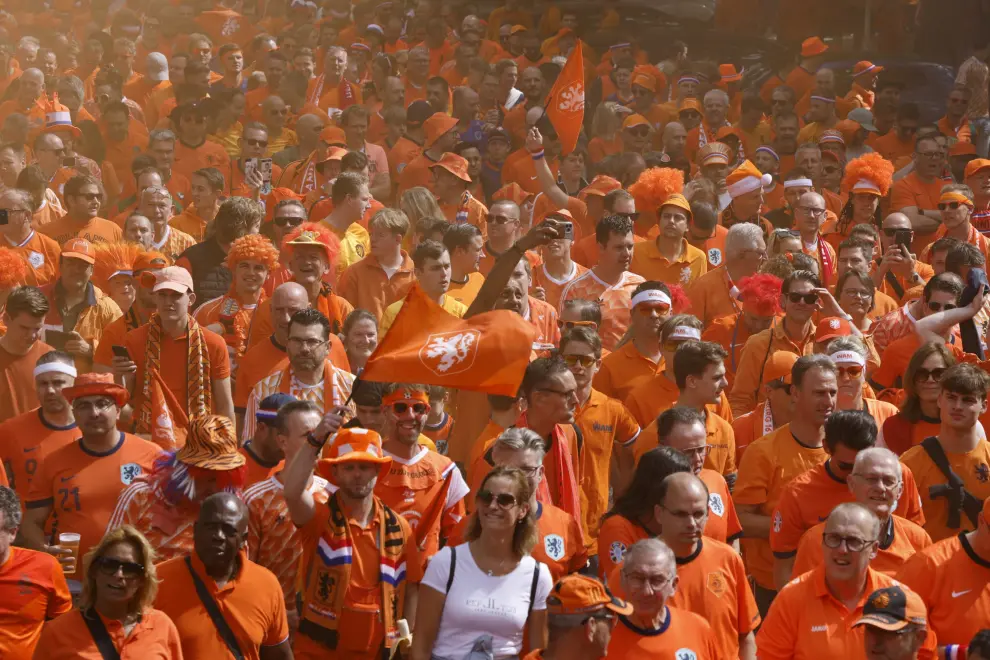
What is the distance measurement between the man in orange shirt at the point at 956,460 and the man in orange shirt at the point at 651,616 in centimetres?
212

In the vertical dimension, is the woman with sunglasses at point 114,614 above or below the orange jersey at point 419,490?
above

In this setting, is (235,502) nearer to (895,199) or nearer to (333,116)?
(895,199)

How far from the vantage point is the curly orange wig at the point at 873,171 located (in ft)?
42.7

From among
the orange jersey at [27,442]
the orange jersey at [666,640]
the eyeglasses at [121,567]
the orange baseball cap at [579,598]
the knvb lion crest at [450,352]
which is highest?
the knvb lion crest at [450,352]

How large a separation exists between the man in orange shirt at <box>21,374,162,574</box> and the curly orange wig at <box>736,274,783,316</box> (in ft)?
13.1

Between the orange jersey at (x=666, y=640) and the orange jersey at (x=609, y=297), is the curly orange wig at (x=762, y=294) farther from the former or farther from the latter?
the orange jersey at (x=666, y=640)

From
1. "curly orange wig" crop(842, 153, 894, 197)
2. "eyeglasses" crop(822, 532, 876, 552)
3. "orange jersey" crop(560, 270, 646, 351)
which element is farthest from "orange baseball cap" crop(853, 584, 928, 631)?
"curly orange wig" crop(842, 153, 894, 197)

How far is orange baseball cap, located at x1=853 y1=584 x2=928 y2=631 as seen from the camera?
5.71m

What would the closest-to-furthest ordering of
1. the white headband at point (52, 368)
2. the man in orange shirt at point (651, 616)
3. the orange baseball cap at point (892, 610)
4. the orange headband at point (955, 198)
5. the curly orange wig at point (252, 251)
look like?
1. the orange baseball cap at point (892, 610)
2. the man in orange shirt at point (651, 616)
3. the white headband at point (52, 368)
4. the curly orange wig at point (252, 251)
5. the orange headband at point (955, 198)

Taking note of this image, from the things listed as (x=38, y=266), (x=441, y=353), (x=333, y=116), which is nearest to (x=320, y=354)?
(x=441, y=353)

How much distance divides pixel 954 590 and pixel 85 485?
164 inches

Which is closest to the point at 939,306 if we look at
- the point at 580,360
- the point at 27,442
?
the point at 580,360

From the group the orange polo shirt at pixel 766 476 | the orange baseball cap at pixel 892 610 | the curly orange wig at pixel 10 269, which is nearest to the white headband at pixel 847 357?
the orange polo shirt at pixel 766 476

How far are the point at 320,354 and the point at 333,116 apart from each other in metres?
8.47
